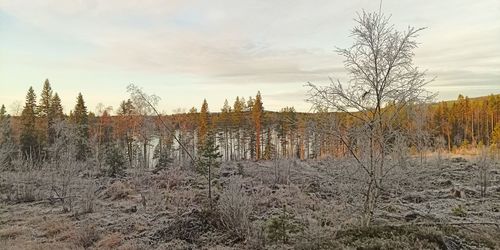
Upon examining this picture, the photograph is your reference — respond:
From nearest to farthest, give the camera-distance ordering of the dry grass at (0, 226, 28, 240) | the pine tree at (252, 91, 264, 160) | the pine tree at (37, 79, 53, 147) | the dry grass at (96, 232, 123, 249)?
the dry grass at (96, 232, 123, 249) → the dry grass at (0, 226, 28, 240) → the pine tree at (37, 79, 53, 147) → the pine tree at (252, 91, 264, 160)

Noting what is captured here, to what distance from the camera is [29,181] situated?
65.2ft

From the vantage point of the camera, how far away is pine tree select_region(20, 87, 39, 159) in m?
40.7

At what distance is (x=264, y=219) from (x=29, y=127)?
129ft

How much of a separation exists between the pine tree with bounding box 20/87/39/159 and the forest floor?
24.7 meters

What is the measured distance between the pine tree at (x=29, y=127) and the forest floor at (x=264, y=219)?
81.2ft

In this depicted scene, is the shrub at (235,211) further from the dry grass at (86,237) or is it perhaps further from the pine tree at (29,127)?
the pine tree at (29,127)

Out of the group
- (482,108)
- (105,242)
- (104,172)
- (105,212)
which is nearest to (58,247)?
(105,242)

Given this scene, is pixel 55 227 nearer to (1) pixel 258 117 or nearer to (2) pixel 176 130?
(2) pixel 176 130

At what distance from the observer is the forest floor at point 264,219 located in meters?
7.36

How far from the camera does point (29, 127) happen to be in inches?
1641

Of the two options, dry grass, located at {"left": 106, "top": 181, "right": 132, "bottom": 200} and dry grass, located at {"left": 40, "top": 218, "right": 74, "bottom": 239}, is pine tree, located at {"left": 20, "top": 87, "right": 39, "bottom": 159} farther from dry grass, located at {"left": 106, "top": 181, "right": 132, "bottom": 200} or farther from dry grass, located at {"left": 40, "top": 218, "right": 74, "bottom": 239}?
dry grass, located at {"left": 40, "top": 218, "right": 74, "bottom": 239}

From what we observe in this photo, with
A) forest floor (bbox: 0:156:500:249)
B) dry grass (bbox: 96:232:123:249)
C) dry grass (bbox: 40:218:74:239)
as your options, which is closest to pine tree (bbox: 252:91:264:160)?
forest floor (bbox: 0:156:500:249)

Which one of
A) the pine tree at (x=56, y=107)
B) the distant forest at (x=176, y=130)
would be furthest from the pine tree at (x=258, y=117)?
the pine tree at (x=56, y=107)

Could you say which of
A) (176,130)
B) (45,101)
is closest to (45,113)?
(45,101)
